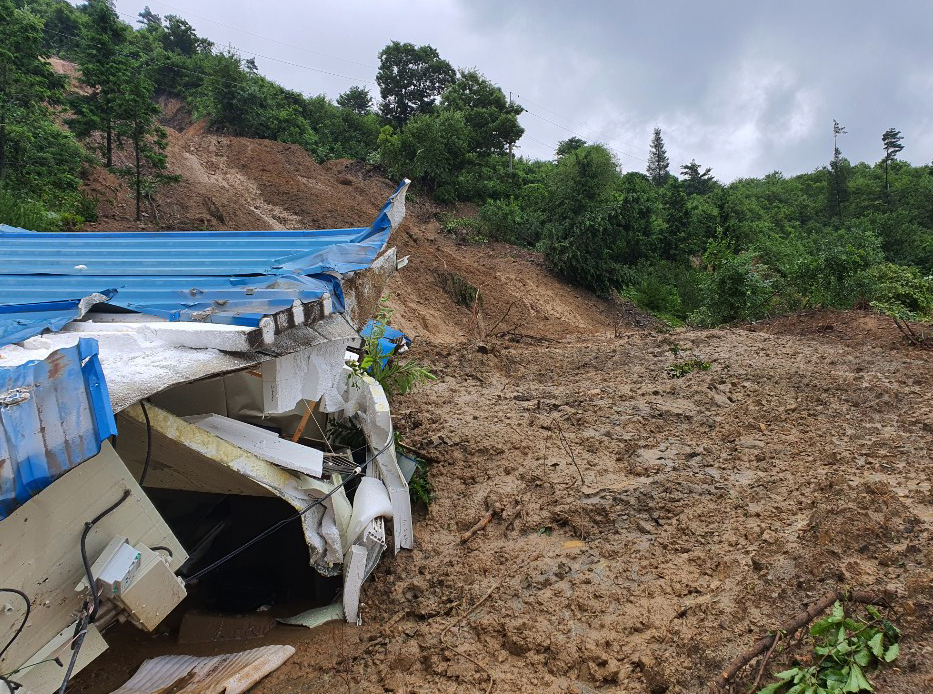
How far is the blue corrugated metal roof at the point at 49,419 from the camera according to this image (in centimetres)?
175

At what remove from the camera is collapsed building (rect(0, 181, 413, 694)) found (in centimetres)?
211

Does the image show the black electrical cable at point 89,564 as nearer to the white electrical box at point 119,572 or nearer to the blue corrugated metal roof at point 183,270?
the white electrical box at point 119,572

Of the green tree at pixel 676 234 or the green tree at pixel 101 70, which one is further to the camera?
the green tree at pixel 676 234

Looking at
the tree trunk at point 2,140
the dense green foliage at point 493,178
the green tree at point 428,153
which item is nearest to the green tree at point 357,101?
the dense green foliage at point 493,178

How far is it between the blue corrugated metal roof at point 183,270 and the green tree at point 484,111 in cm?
1905

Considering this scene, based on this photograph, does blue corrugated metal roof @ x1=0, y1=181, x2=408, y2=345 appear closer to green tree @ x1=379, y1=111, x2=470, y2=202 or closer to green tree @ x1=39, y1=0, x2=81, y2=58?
green tree @ x1=379, y1=111, x2=470, y2=202

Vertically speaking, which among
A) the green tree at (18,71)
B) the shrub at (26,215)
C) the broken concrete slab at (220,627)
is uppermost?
the green tree at (18,71)

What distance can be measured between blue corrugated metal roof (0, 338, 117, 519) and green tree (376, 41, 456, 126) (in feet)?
92.8

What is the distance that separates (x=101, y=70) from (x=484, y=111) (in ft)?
51.2

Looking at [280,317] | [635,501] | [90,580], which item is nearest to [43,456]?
[90,580]

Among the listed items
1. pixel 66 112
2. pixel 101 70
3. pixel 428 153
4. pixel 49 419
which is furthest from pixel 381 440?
pixel 428 153

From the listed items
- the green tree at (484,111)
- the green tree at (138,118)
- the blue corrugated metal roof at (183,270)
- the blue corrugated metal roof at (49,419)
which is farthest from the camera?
the green tree at (484,111)

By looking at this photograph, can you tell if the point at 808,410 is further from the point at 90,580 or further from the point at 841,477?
the point at 90,580

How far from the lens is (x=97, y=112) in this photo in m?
10.8
